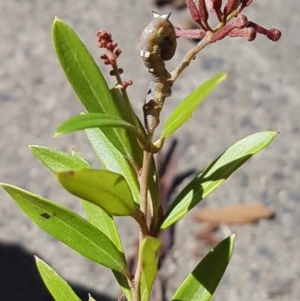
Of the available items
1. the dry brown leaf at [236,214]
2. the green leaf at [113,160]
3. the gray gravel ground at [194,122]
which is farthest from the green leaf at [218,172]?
the dry brown leaf at [236,214]

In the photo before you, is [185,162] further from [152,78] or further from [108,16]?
[152,78]

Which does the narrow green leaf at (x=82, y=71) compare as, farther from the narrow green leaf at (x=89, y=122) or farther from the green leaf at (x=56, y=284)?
the green leaf at (x=56, y=284)

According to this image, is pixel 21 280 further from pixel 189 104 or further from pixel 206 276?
pixel 189 104

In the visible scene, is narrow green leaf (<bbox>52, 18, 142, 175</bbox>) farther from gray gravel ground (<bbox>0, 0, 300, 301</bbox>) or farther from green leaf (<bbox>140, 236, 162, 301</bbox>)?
gray gravel ground (<bbox>0, 0, 300, 301</bbox>)

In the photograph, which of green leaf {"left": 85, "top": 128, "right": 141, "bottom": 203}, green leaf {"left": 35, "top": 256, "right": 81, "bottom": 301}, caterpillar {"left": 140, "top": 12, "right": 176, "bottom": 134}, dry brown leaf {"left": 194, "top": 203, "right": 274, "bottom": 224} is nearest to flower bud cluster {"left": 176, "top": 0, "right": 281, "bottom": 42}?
caterpillar {"left": 140, "top": 12, "right": 176, "bottom": 134}

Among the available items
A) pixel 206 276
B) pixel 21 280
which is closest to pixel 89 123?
pixel 206 276
